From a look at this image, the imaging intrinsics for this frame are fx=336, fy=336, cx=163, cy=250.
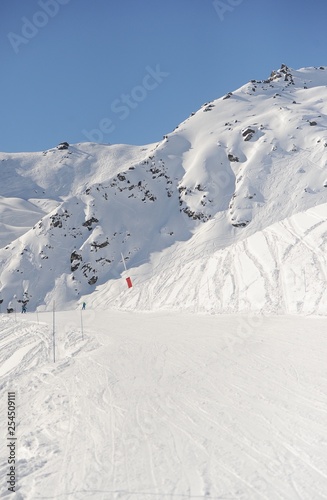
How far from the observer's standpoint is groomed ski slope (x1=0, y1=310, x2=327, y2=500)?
5.05 m

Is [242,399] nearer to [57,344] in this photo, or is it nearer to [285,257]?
[57,344]

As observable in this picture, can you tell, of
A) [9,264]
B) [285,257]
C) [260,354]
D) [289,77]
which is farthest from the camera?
[289,77]

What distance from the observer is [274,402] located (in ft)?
25.0

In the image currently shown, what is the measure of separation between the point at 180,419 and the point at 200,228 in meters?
47.0

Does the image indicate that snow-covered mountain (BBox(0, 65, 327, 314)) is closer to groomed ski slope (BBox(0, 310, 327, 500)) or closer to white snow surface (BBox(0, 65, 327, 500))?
white snow surface (BBox(0, 65, 327, 500))

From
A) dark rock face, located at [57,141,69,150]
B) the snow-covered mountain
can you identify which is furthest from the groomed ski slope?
dark rock face, located at [57,141,69,150]

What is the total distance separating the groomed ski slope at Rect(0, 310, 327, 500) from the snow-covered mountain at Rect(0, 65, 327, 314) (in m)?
7.75

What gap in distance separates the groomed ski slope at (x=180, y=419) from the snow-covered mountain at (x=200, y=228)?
25.4 feet

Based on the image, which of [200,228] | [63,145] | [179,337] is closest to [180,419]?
[179,337]

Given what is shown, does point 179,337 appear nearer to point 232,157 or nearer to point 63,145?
point 232,157

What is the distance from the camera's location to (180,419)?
7270 millimetres

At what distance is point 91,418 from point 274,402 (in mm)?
4216

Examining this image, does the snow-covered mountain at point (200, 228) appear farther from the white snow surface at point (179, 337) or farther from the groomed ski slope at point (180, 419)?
the groomed ski slope at point (180, 419)

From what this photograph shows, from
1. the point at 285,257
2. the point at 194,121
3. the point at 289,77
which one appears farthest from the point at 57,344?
the point at 289,77
